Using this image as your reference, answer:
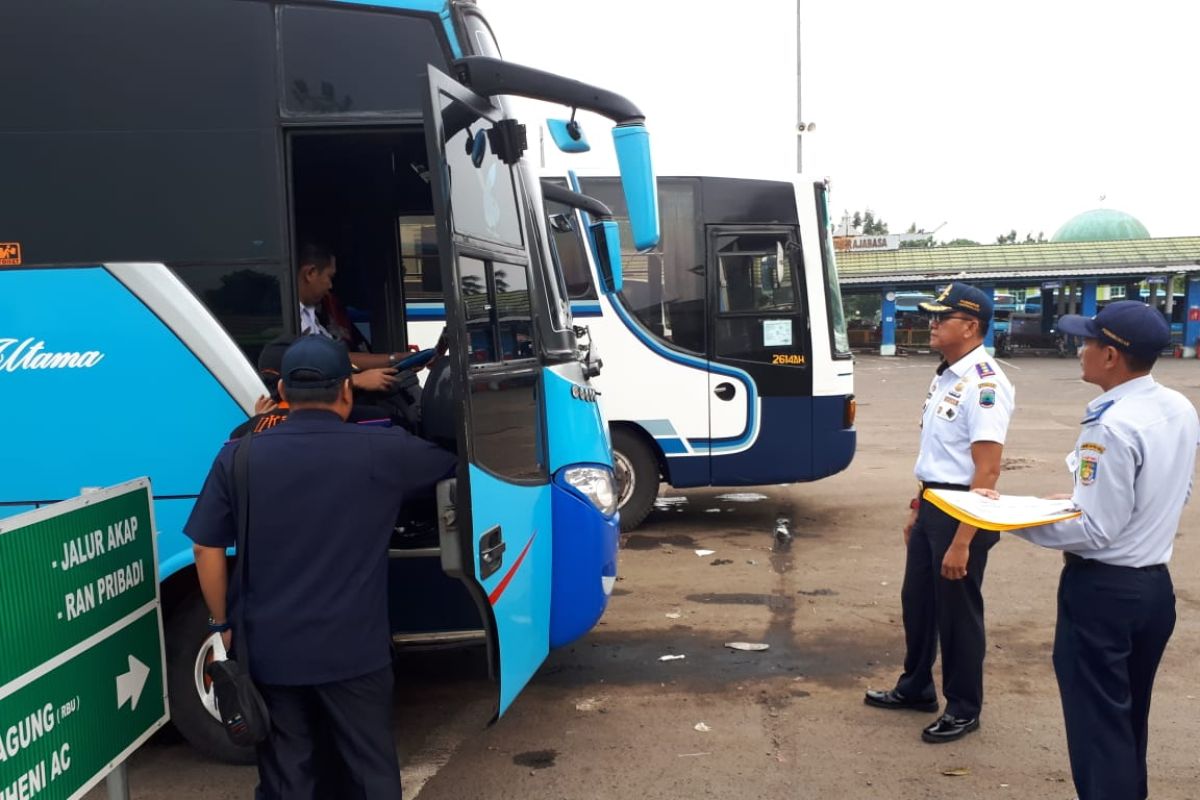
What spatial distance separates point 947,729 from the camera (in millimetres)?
3992

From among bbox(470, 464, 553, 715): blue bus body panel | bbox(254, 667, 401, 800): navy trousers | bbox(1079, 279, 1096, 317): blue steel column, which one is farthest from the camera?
bbox(1079, 279, 1096, 317): blue steel column

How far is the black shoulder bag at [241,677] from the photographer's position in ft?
8.40

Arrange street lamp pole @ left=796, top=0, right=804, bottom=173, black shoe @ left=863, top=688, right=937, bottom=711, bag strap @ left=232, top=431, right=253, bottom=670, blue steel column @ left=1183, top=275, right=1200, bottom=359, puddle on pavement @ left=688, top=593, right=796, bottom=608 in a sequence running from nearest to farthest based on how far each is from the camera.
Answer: bag strap @ left=232, top=431, right=253, bottom=670 < black shoe @ left=863, top=688, right=937, bottom=711 < puddle on pavement @ left=688, top=593, right=796, bottom=608 < street lamp pole @ left=796, top=0, right=804, bottom=173 < blue steel column @ left=1183, top=275, right=1200, bottom=359

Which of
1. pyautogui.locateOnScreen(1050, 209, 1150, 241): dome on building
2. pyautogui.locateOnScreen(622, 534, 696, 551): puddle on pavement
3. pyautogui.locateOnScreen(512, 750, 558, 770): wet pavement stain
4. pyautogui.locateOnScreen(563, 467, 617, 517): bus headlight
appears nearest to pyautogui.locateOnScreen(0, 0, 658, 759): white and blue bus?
pyautogui.locateOnScreen(563, 467, 617, 517): bus headlight

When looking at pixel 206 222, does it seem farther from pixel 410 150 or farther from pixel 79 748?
pixel 79 748

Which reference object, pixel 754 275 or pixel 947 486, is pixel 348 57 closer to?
pixel 947 486

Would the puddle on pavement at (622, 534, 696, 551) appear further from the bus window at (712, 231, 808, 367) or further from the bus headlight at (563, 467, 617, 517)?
the bus headlight at (563, 467, 617, 517)

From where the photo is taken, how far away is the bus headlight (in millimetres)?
3898

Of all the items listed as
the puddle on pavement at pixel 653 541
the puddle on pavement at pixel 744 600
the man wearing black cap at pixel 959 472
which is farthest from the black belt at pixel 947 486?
the puddle on pavement at pixel 653 541

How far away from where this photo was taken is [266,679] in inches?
105

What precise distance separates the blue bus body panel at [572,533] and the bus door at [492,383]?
0.09m

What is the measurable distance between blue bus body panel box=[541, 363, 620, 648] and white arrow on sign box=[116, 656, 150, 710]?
153 centimetres

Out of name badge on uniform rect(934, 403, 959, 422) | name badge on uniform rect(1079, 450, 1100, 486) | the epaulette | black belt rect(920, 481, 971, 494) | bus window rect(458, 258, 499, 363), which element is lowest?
black belt rect(920, 481, 971, 494)

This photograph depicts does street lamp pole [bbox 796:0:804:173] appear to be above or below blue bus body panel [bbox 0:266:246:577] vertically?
above
